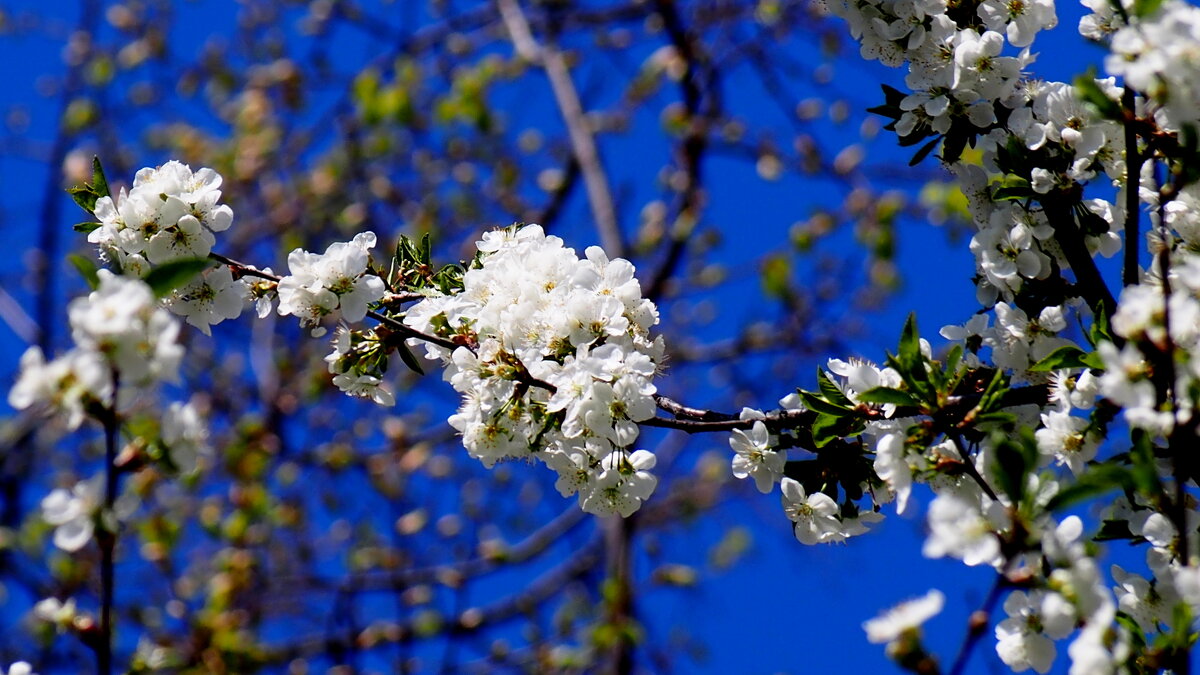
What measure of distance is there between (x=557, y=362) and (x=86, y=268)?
69cm

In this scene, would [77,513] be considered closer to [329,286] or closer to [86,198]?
[329,286]

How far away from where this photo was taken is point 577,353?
170 cm

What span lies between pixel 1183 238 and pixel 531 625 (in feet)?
15.2

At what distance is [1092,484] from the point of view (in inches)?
47.2

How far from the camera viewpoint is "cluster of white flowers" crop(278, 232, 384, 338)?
73.5 inches

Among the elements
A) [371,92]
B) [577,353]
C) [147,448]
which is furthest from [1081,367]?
[371,92]

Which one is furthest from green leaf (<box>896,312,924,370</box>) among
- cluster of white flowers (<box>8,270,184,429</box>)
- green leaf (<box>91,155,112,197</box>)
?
green leaf (<box>91,155,112,197</box>)

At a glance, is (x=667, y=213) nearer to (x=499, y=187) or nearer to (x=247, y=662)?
(x=499, y=187)

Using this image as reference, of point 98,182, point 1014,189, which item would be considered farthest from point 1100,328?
point 98,182

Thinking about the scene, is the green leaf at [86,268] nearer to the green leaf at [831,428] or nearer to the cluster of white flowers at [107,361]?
the cluster of white flowers at [107,361]

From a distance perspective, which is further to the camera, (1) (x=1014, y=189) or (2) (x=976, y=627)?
(1) (x=1014, y=189)

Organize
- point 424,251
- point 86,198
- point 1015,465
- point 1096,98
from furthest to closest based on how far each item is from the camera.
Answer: point 424,251
point 86,198
point 1096,98
point 1015,465

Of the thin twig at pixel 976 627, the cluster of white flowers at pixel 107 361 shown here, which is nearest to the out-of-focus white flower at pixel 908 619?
the thin twig at pixel 976 627

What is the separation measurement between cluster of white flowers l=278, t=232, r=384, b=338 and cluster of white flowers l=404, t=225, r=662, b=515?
90mm
